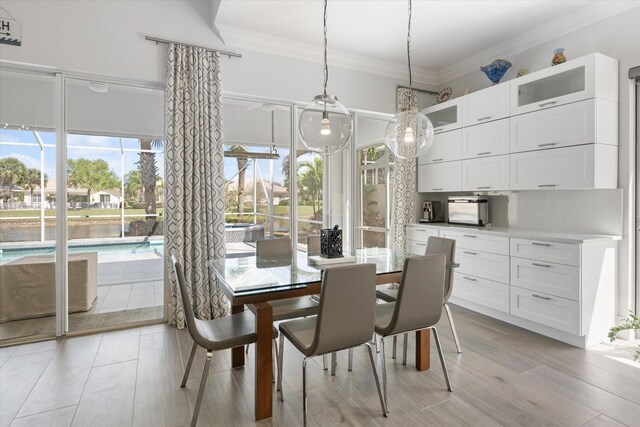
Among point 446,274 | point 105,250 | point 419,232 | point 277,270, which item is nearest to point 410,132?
point 446,274

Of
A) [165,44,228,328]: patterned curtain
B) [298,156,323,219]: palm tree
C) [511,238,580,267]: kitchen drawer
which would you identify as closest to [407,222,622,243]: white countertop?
[511,238,580,267]: kitchen drawer

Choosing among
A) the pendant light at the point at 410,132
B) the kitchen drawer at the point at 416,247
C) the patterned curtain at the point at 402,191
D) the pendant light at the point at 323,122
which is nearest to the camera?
the pendant light at the point at 323,122

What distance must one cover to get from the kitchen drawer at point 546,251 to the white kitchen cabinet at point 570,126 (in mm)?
898

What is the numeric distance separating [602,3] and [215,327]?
4.18m

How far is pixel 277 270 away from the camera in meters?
2.38

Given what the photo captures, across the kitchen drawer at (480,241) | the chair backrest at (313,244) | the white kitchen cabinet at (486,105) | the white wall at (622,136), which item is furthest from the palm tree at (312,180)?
the white wall at (622,136)

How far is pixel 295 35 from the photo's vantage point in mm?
3770

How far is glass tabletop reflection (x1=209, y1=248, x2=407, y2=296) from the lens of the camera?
79.0 inches

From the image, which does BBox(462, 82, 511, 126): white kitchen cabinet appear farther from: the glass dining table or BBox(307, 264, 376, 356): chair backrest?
BBox(307, 264, 376, 356): chair backrest

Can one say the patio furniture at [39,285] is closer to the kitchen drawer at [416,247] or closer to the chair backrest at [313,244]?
the chair backrest at [313,244]

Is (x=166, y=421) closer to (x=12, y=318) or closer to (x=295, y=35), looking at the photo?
(x=12, y=318)

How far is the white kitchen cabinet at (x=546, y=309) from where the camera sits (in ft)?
9.37

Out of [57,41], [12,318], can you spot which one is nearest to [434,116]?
[57,41]

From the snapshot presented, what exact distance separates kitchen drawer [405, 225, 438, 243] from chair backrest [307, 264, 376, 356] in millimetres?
2597
